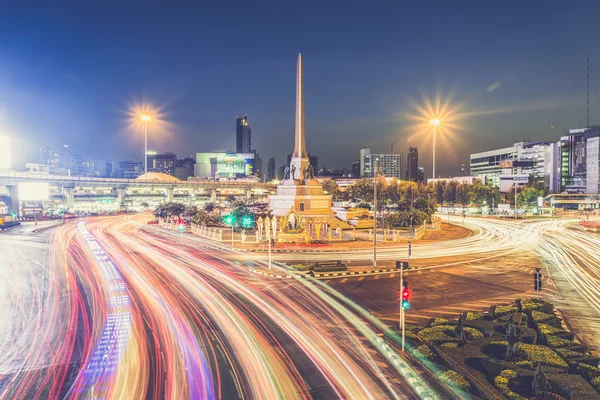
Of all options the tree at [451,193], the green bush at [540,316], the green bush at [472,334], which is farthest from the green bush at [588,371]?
the tree at [451,193]

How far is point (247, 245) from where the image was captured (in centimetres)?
3706

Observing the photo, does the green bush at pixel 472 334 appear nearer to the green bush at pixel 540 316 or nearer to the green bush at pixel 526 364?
the green bush at pixel 526 364

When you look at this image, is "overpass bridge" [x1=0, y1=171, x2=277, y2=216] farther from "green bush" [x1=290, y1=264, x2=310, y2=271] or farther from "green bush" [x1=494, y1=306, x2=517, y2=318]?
"green bush" [x1=494, y1=306, x2=517, y2=318]

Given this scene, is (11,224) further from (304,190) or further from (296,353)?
(296,353)

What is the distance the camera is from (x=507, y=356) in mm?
11492

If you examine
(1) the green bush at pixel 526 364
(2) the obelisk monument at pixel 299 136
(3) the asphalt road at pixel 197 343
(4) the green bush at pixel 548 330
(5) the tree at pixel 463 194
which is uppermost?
(2) the obelisk monument at pixel 299 136

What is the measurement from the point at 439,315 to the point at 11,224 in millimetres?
63707

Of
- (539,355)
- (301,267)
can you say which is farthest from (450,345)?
(301,267)

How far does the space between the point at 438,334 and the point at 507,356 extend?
7.64 feet

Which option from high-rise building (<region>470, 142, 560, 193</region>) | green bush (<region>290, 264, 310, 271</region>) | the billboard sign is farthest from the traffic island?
the billboard sign

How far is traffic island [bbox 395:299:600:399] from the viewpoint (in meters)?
9.71

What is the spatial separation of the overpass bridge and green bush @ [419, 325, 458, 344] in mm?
60006

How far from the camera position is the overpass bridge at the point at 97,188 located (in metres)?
69.9

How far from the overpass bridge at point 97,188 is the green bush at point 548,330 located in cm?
6316
